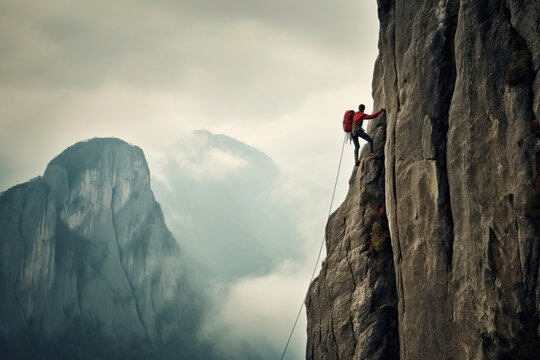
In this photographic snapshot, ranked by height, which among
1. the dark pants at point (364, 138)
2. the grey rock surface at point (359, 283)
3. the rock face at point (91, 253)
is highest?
the rock face at point (91, 253)

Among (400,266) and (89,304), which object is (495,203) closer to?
(400,266)

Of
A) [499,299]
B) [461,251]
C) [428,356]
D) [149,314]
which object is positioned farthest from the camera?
[149,314]

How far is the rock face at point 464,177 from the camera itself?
13.6 meters

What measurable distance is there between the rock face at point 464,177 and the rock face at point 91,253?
16092 cm

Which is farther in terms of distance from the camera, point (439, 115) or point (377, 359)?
point (377, 359)

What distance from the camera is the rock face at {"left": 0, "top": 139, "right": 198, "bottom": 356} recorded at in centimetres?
14950

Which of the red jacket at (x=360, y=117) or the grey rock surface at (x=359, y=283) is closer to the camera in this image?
the grey rock surface at (x=359, y=283)

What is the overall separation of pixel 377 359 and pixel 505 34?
15.1 metres

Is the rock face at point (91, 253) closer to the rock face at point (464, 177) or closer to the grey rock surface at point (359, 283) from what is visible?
the grey rock surface at point (359, 283)

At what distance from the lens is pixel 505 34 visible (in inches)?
572

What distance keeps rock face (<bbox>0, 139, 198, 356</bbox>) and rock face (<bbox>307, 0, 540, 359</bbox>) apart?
16092 centimetres

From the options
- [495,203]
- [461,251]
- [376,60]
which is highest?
[376,60]

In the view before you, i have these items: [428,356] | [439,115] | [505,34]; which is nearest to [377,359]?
[428,356]

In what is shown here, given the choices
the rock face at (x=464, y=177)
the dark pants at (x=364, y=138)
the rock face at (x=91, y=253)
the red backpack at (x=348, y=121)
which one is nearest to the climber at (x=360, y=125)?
the dark pants at (x=364, y=138)
